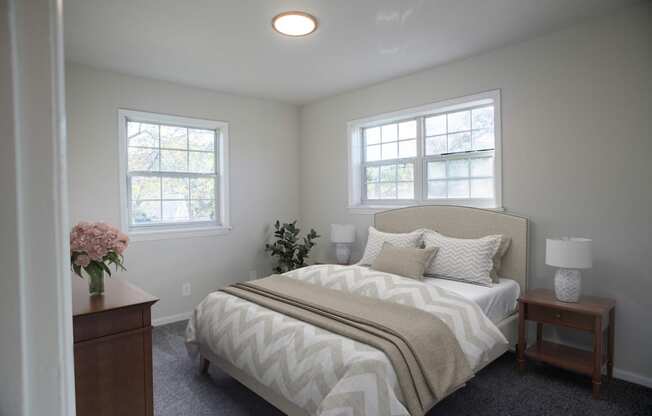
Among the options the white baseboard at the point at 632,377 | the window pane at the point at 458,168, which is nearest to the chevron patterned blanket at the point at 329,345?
the white baseboard at the point at 632,377

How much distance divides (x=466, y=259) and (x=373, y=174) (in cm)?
169

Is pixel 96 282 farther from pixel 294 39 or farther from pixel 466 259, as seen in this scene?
pixel 466 259

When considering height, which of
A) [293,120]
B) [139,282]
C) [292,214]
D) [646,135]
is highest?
[293,120]

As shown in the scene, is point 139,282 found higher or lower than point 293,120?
lower

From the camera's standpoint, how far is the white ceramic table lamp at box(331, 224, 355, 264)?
4.20 meters

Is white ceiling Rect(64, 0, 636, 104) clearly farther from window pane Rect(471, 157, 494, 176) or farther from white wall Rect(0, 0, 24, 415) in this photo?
white wall Rect(0, 0, 24, 415)

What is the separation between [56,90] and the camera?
1.46ft

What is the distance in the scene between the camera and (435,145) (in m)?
3.78

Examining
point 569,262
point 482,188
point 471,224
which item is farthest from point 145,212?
point 569,262

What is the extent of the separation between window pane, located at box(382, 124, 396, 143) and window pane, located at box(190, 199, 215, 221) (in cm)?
213

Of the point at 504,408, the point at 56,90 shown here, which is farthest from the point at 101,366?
the point at 504,408

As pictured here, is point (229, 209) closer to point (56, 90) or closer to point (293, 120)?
point (293, 120)

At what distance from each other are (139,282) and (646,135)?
4364mm

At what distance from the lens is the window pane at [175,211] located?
13.3ft
